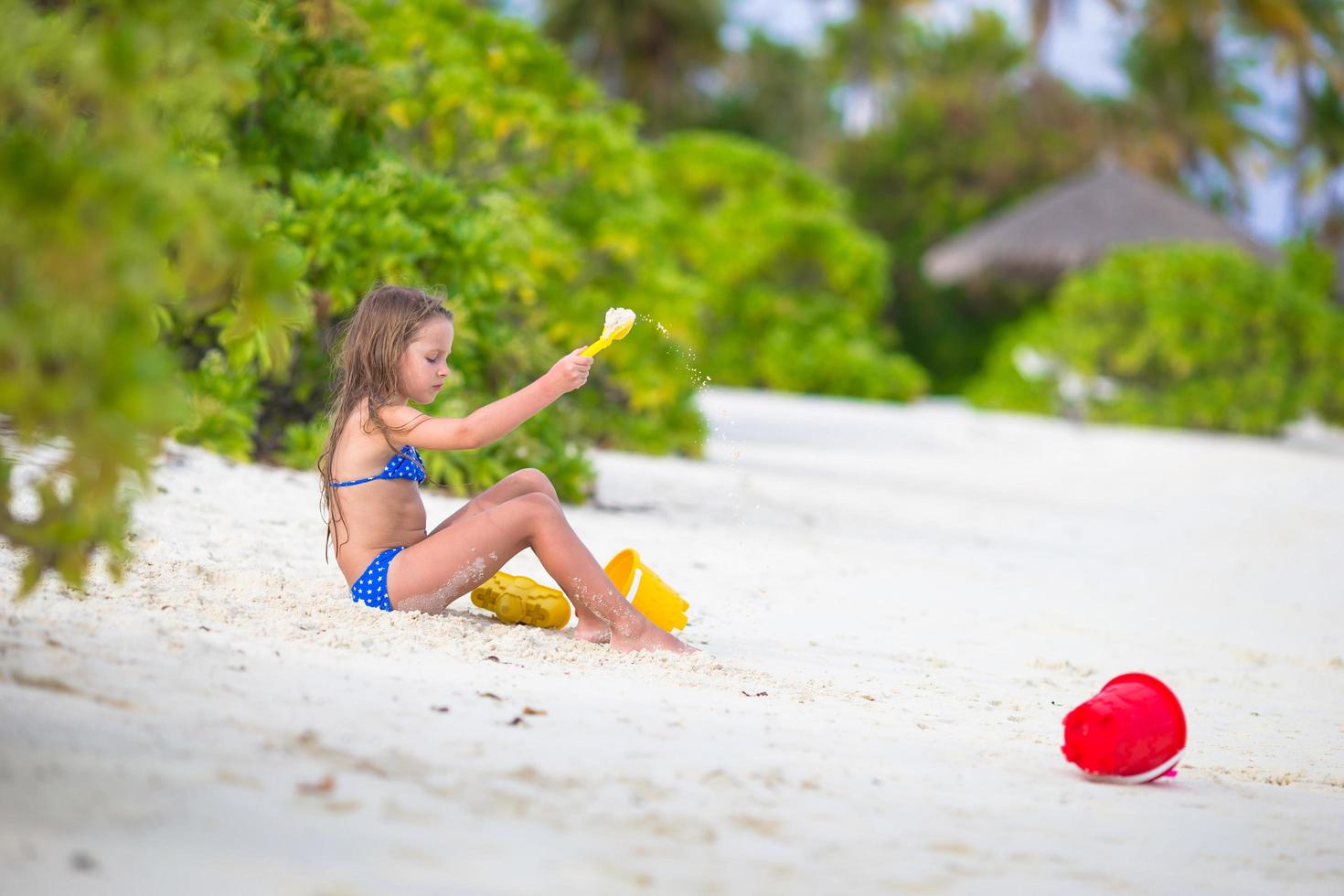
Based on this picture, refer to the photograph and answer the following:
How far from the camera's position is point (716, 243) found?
18.4 m

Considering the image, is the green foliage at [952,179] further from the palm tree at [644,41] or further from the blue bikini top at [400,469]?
the blue bikini top at [400,469]

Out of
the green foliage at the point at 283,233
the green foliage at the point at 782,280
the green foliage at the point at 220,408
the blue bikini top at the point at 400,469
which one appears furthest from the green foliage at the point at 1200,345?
the blue bikini top at the point at 400,469

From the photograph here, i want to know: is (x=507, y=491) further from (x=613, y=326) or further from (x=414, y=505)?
(x=613, y=326)

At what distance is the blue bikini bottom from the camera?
156 inches

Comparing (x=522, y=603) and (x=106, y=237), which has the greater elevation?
(x=106, y=237)

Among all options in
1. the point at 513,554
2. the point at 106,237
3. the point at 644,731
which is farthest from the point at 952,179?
the point at 106,237

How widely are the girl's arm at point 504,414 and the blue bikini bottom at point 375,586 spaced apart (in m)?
0.35

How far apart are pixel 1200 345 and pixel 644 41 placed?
15.3 metres

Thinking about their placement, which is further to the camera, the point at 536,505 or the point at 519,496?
the point at 519,496

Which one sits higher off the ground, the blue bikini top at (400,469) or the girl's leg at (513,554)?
the blue bikini top at (400,469)

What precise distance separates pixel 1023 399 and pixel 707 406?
6.75 metres

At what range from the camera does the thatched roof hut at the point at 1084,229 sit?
66.0 feet

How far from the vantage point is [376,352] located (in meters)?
4.00

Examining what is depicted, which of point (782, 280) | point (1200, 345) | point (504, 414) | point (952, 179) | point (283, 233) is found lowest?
point (504, 414)
